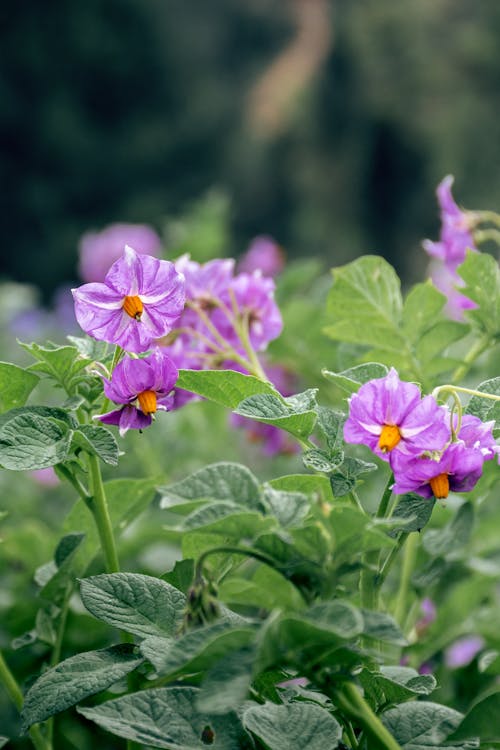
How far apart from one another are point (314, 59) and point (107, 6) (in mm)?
2942

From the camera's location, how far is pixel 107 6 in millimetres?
11562

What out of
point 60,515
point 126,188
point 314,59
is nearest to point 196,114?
point 126,188

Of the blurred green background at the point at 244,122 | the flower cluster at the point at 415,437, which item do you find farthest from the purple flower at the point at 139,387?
the blurred green background at the point at 244,122

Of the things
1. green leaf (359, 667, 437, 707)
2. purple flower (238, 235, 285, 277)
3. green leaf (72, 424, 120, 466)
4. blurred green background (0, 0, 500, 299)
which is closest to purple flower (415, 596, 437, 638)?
green leaf (359, 667, 437, 707)

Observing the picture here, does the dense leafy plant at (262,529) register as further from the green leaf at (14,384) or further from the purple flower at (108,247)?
the purple flower at (108,247)

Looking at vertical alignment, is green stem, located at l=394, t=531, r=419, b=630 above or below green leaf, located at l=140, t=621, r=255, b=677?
above

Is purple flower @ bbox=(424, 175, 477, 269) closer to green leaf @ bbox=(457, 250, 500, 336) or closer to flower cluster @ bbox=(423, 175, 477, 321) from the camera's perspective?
flower cluster @ bbox=(423, 175, 477, 321)

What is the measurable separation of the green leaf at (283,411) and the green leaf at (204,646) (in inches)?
5.0

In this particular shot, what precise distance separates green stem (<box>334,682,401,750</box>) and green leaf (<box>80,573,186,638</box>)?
0.35 ft

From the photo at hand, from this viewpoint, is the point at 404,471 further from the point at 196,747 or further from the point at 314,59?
the point at 314,59

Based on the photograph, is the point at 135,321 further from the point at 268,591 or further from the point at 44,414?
the point at 268,591

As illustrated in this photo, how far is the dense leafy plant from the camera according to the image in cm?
49

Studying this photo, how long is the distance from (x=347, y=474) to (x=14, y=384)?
0.23 metres

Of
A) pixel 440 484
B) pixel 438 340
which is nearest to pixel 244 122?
pixel 438 340
